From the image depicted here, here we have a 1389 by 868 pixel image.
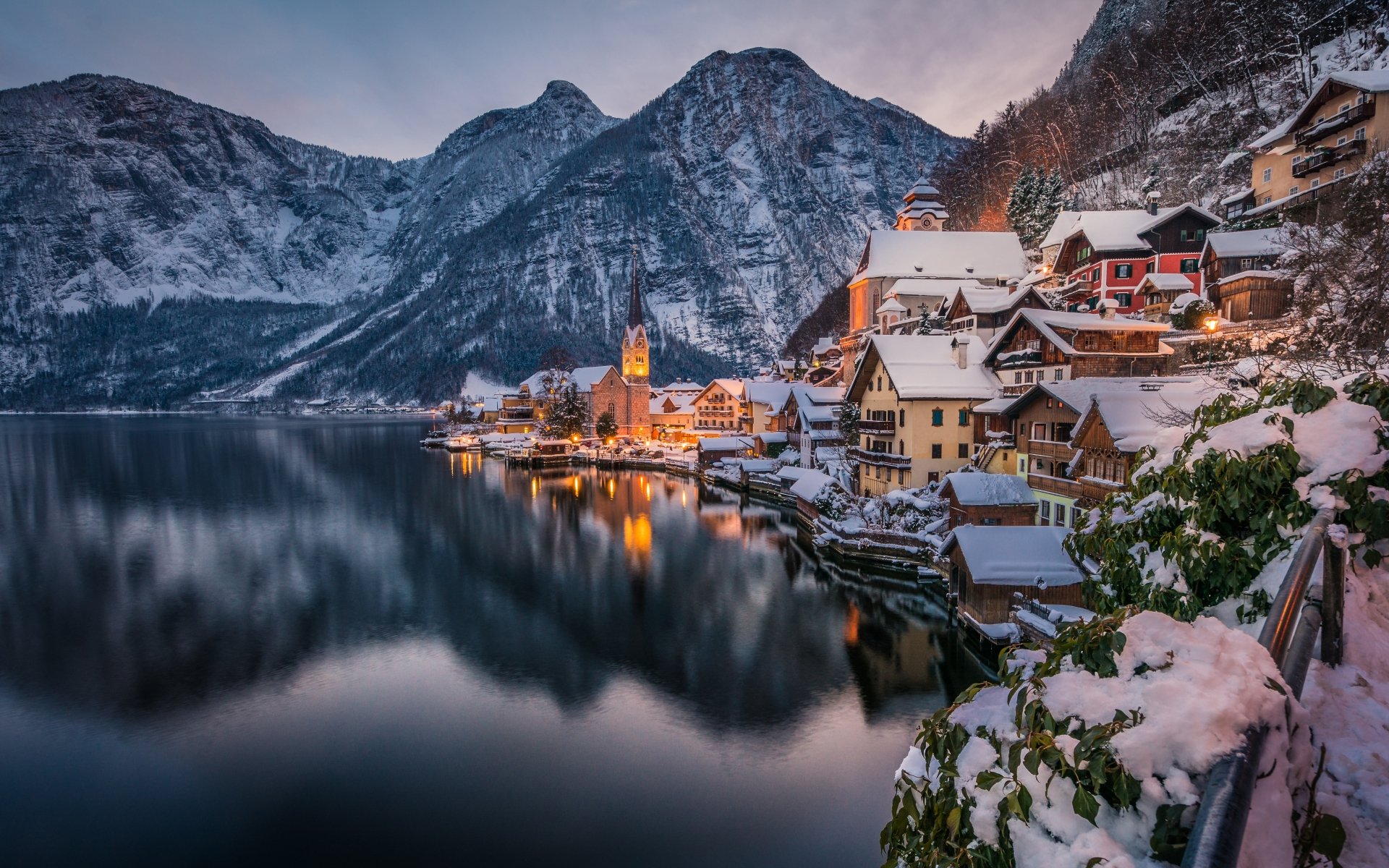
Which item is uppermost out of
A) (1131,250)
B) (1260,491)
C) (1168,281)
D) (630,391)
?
(1131,250)

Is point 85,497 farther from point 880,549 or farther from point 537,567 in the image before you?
point 880,549

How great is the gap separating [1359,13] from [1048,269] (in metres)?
26.4

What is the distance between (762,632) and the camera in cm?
2427

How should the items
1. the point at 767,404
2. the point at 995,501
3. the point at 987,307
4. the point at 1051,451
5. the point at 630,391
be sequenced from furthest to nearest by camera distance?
the point at 630,391
the point at 767,404
the point at 987,307
the point at 995,501
the point at 1051,451

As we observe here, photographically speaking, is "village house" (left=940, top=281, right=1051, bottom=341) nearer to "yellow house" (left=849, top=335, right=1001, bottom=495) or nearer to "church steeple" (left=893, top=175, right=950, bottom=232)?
"yellow house" (left=849, top=335, right=1001, bottom=495)

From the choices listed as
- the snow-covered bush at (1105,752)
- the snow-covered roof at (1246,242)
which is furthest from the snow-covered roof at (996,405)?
the snow-covered bush at (1105,752)

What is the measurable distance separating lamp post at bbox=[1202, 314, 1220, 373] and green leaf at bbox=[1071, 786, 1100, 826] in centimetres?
3092

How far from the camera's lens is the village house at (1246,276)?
28.3 m

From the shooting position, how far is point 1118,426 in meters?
20.1

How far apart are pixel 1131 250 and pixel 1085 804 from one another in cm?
4888

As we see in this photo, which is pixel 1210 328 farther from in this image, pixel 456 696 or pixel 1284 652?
pixel 456 696

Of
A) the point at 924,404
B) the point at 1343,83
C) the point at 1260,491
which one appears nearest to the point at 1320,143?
the point at 1343,83

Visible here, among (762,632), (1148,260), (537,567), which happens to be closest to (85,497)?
(537,567)

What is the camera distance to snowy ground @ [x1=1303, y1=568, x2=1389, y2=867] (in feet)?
8.13
